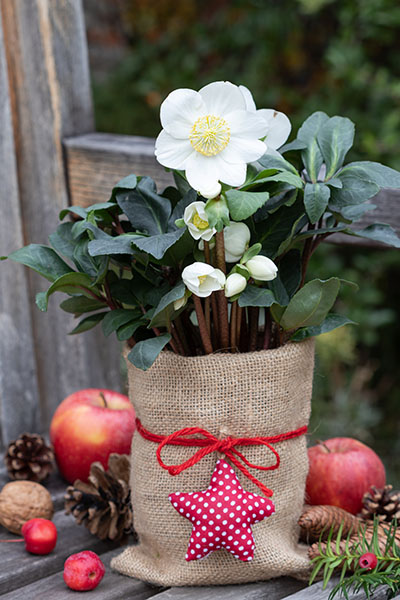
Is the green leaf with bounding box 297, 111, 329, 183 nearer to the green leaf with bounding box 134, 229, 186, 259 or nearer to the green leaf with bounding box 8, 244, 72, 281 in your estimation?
the green leaf with bounding box 134, 229, 186, 259

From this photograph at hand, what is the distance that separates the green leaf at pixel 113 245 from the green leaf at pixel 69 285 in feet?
0.21

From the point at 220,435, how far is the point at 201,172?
330 millimetres

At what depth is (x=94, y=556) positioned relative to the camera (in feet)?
3.39

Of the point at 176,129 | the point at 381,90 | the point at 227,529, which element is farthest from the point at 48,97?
the point at 381,90

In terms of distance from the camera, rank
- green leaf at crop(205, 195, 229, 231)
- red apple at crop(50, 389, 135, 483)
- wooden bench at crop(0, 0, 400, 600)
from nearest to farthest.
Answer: green leaf at crop(205, 195, 229, 231), red apple at crop(50, 389, 135, 483), wooden bench at crop(0, 0, 400, 600)

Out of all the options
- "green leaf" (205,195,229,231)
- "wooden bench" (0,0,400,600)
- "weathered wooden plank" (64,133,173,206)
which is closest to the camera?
"green leaf" (205,195,229,231)

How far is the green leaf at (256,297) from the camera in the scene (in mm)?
919

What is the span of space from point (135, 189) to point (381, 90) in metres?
1.78

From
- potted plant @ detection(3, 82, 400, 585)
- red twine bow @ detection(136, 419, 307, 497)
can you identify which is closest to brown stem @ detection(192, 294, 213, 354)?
potted plant @ detection(3, 82, 400, 585)

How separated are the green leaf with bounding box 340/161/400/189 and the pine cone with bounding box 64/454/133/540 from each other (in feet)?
1.88

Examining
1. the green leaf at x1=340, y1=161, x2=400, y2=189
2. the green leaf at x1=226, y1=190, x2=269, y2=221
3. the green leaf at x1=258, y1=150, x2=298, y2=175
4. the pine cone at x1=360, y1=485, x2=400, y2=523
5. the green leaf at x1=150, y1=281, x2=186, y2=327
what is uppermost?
the green leaf at x1=258, y1=150, x2=298, y2=175

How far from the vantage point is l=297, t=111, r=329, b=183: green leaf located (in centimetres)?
100

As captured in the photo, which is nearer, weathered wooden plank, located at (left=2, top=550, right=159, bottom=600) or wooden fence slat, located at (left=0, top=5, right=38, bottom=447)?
weathered wooden plank, located at (left=2, top=550, right=159, bottom=600)

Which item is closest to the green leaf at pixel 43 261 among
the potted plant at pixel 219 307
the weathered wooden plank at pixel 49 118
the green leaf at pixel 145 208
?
the potted plant at pixel 219 307
